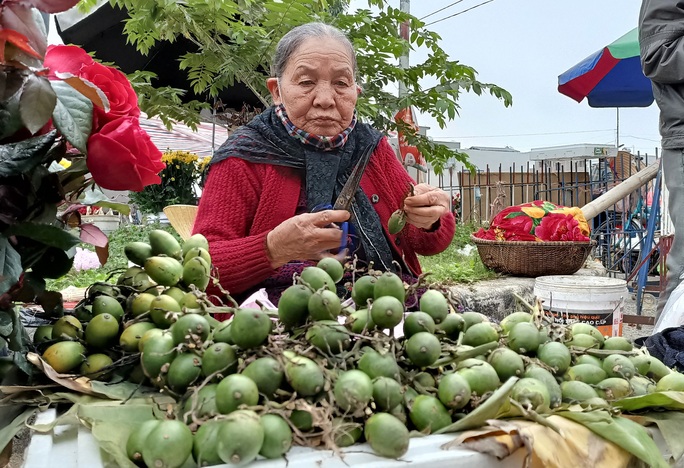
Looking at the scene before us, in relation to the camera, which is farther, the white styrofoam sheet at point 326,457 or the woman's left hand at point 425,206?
the woman's left hand at point 425,206

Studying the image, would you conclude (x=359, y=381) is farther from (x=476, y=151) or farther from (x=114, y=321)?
(x=476, y=151)

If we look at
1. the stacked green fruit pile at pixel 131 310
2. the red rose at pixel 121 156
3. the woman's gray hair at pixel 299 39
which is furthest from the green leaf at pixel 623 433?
the woman's gray hair at pixel 299 39

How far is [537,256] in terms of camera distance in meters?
3.90

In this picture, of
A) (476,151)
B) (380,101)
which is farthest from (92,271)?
(476,151)

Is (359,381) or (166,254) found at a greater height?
(166,254)

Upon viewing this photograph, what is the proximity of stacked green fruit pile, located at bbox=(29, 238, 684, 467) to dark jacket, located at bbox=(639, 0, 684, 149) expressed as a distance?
182 centimetres

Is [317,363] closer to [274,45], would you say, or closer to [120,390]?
[120,390]

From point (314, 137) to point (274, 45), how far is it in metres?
2.99

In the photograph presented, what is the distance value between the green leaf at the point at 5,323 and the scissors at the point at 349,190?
103cm

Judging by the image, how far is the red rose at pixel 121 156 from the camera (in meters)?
0.98

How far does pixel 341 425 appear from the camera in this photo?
0.79 metres

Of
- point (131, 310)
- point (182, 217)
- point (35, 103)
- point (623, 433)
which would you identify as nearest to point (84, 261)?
point (182, 217)

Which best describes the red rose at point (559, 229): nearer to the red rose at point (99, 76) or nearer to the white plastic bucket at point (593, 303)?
the white plastic bucket at point (593, 303)

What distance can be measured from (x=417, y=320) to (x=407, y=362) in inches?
2.7
